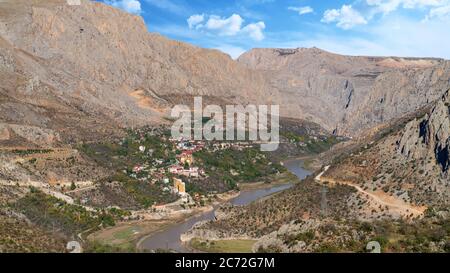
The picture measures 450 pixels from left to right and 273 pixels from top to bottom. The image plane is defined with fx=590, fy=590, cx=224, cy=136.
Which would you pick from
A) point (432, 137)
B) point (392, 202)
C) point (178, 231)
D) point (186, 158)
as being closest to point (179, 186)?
point (178, 231)

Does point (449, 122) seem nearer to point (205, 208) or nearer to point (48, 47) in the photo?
point (205, 208)

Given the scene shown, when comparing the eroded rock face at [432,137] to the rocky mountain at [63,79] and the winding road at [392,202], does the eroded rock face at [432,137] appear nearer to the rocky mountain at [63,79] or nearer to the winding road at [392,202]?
the winding road at [392,202]

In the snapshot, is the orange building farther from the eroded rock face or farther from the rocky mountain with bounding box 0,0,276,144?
the eroded rock face

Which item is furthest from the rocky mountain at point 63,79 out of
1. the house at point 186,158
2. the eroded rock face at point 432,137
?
the eroded rock face at point 432,137

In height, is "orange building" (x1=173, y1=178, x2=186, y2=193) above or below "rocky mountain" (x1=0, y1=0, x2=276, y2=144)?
below

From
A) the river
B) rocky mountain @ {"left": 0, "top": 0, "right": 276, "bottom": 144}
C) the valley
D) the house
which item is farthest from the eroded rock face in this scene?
rocky mountain @ {"left": 0, "top": 0, "right": 276, "bottom": 144}

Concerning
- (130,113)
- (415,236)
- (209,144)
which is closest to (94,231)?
(415,236)

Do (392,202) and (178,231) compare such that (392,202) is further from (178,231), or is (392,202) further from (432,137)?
(178,231)

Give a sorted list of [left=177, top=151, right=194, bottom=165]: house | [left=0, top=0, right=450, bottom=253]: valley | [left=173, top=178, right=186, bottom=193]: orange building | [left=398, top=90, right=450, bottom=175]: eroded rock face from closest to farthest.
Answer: [left=0, top=0, right=450, bottom=253]: valley
[left=398, top=90, right=450, bottom=175]: eroded rock face
[left=173, top=178, right=186, bottom=193]: orange building
[left=177, top=151, right=194, bottom=165]: house

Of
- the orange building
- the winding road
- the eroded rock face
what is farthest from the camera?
the orange building

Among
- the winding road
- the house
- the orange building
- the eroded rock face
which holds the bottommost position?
the orange building
